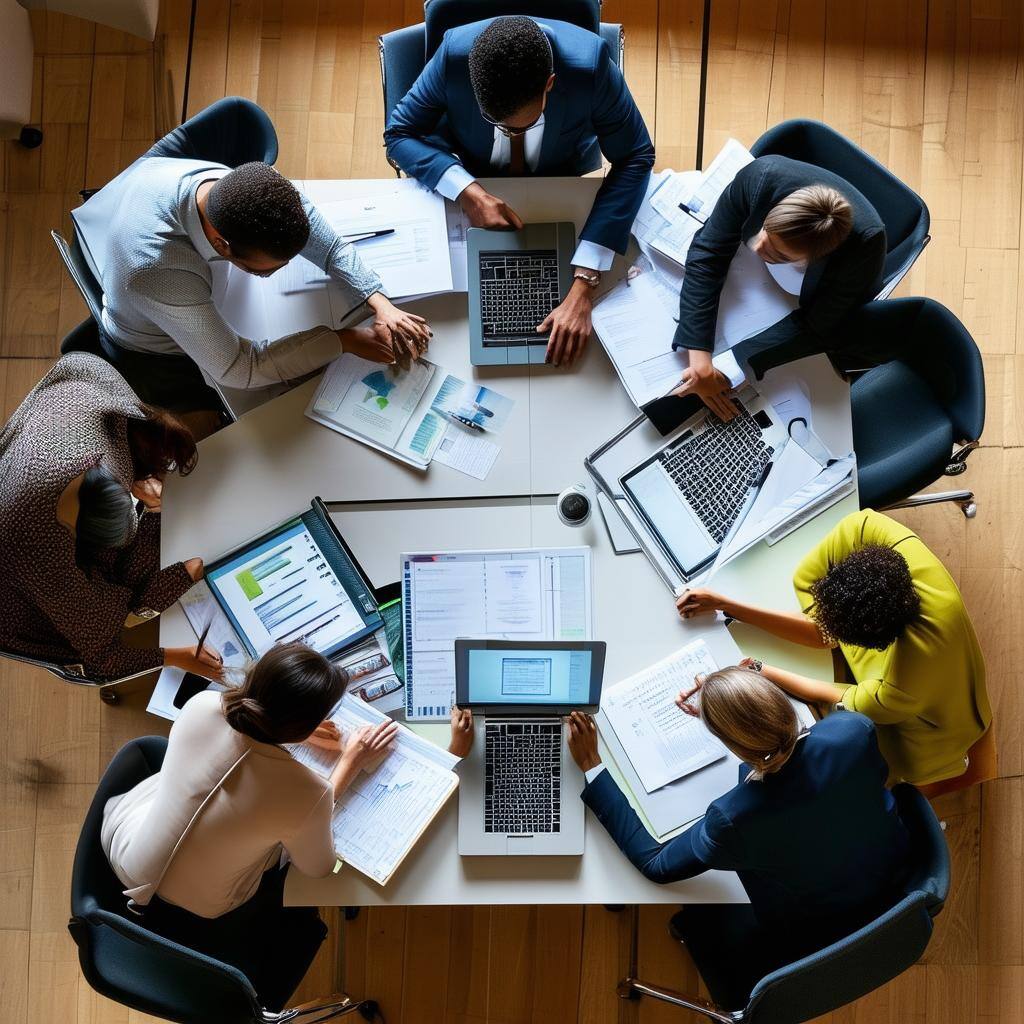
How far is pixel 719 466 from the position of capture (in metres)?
2.35

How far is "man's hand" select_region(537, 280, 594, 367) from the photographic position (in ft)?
7.84

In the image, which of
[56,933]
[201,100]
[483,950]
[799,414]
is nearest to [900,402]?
[799,414]

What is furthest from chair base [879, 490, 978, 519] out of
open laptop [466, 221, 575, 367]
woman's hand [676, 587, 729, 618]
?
open laptop [466, 221, 575, 367]

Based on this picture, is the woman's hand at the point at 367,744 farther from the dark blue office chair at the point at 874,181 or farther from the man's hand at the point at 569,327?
the dark blue office chair at the point at 874,181

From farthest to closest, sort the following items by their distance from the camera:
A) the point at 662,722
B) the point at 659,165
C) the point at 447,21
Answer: the point at 659,165, the point at 447,21, the point at 662,722

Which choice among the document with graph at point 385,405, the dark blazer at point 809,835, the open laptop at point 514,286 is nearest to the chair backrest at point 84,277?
the document with graph at point 385,405

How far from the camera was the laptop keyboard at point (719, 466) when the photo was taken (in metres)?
2.32

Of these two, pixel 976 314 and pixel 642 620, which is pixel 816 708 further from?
pixel 976 314

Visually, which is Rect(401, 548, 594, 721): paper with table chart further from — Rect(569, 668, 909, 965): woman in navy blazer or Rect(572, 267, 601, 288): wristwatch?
Rect(572, 267, 601, 288): wristwatch

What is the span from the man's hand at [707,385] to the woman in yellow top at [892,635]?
402 mm

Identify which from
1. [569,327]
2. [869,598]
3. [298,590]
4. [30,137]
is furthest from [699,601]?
[30,137]

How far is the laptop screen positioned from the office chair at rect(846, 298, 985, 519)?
899 mm

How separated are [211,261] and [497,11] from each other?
1035 mm

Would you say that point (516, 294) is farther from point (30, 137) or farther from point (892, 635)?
point (30, 137)
